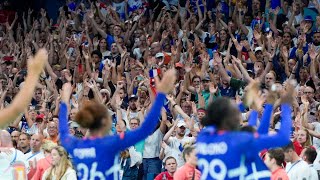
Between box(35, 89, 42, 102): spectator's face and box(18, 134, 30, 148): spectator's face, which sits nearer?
box(18, 134, 30, 148): spectator's face

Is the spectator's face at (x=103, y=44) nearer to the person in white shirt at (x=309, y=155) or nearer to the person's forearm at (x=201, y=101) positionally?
the person's forearm at (x=201, y=101)

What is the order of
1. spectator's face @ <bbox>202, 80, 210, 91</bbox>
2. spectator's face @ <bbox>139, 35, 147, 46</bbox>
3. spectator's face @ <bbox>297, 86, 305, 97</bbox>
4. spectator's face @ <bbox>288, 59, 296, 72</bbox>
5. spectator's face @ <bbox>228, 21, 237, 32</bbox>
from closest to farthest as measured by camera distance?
spectator's face @ <bbox>297, 86, 305, 97</bbox> < spectator's face @ <bbox>202, 80, 210, 91</bbox> < spectator's face @ <bbox>288, 59, 296, 72</bbox> < spectator's face @ <bbox>228, 21, 237, 32</bbox> < spectator's face @ <bbox>139, 35, 147, 46</bbox>

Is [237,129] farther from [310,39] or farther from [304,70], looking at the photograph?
[310,39]

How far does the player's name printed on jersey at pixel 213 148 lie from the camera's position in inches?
323

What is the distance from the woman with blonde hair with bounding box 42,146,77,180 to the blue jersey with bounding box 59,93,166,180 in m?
2.69

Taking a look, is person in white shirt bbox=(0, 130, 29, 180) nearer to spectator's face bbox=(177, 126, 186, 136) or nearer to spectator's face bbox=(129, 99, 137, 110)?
spectator's face bbox=(177, 126, 186, 136)

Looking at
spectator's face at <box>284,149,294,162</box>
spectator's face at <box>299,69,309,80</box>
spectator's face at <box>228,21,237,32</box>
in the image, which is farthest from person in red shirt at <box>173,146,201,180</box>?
spectator's face at <box>228,21,237,32</box>

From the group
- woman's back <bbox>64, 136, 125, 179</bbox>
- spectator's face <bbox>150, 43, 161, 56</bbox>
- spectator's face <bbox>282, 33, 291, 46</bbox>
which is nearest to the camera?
woman's back <bbox>64, 136, 125, 179</bbox>

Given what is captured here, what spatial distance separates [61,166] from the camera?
11.8m

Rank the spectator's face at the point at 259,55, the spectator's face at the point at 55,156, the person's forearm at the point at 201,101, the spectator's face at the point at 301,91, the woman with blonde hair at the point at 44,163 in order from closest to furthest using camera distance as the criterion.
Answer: the spectator's face at the point at 55,156
the woman with blonde hair at the point at 44,163
the spectator's face at the point at 301,91
the person's forearm at the point at 201,101
the spectator's face at the point at 259,55

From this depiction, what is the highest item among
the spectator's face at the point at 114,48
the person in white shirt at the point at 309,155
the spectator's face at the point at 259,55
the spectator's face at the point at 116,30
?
the spectator's face at the point at 116,30

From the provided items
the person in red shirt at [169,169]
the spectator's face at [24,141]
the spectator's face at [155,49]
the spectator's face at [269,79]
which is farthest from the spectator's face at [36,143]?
the spectator's face at [155,49]

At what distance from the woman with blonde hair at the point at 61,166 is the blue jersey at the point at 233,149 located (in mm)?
3545

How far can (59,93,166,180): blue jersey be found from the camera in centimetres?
846
